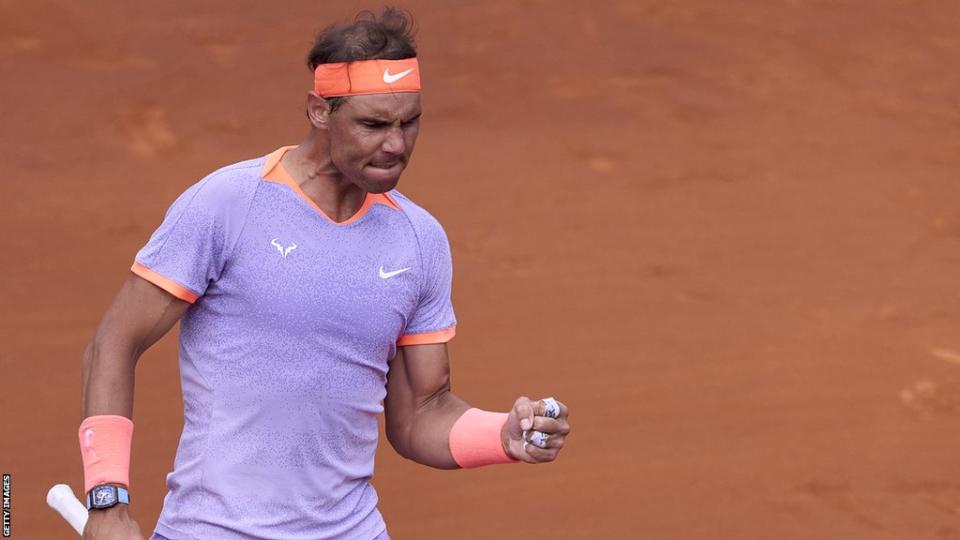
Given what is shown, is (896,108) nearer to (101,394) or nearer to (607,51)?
(607,51)

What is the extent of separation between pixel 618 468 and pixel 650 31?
4029mm

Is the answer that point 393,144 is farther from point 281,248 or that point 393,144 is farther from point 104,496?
point 104,496

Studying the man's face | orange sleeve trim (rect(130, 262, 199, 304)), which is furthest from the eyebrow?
orange sleeve trim (rect(130, 262, 199, 304))

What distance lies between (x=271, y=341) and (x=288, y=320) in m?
0.06

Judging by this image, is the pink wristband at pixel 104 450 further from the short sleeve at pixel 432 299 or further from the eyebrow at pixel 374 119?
the eyebrow at pixel 374 119

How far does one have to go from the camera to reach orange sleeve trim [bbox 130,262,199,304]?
11.0ft

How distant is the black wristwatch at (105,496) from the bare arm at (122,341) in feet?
0.54

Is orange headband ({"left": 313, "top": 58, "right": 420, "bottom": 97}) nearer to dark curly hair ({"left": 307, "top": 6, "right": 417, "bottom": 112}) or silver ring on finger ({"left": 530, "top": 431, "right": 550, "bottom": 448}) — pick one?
dark curly hair ({"left": 307, "top": 6, "right": 417, "bottom": 112})

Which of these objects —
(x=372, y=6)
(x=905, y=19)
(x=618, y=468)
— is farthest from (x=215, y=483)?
(x=905, y=19)

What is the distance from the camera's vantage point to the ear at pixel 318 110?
3545mm

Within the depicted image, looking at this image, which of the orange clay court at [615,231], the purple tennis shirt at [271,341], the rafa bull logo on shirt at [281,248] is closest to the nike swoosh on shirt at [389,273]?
the purple tennis shirt at [271,341]

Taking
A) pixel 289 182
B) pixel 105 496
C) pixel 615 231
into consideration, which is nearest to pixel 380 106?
pixel 289 182

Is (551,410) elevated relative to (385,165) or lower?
lower

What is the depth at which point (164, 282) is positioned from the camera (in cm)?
335
